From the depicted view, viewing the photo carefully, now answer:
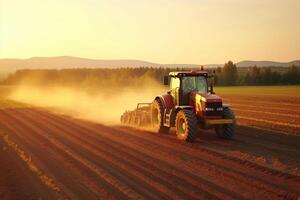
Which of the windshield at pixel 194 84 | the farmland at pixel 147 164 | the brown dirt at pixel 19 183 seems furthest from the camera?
the windshield at pixel 194 84

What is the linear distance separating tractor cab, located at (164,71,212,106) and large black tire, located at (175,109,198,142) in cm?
79

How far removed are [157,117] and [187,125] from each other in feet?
10.2

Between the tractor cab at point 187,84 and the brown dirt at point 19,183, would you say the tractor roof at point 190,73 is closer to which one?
the tractor cab at point 187,84

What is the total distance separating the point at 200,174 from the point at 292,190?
7.44 ft

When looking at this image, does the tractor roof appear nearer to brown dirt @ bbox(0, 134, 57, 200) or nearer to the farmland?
the farmland

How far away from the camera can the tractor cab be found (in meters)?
16.2

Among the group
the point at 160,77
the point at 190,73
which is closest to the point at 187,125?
the point at 190,73

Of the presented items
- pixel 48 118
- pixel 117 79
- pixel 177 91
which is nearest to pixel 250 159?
pixel 177 91

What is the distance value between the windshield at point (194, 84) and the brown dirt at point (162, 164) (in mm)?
1843

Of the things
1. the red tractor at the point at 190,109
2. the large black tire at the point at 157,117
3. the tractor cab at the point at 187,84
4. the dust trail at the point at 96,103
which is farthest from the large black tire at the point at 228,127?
the dust trail at the point at 96,103

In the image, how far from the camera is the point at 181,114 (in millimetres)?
15484

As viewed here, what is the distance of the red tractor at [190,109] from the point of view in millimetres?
15195

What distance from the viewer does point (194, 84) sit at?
16344 millimetres

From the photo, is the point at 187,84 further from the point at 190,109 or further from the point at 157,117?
the point at 157,117
